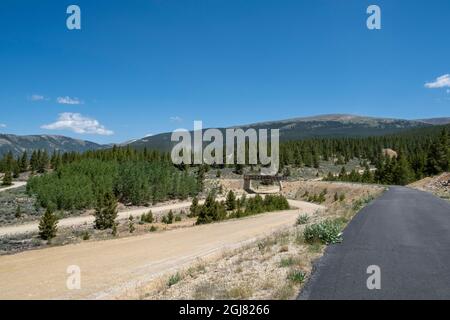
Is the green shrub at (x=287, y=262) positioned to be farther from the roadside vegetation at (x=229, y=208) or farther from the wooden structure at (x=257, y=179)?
the wooden structure at (x=257, y=179)

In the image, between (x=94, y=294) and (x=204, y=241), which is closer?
(x=94, y=294)

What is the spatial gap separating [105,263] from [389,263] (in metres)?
21.4

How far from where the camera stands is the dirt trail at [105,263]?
68.7 ft

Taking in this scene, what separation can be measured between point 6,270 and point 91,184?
55726mm

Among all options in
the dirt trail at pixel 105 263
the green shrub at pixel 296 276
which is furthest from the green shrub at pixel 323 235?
the dirt trail at pixel 105 263

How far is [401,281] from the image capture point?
432 inches

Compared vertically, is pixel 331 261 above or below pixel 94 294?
above

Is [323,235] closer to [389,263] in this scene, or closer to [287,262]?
[287,262]

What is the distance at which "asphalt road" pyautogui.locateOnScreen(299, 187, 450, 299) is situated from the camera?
10125 mm

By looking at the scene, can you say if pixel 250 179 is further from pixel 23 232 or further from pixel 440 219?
pixel 440 219

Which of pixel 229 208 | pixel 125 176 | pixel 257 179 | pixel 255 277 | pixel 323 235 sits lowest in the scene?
pixel 229 208

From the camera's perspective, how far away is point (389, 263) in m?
13.0

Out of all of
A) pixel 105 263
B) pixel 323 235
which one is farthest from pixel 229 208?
pixel 323 235
